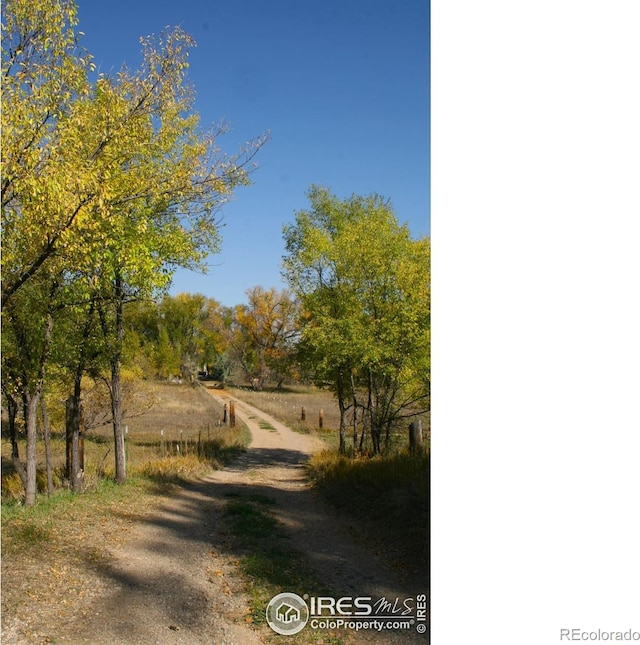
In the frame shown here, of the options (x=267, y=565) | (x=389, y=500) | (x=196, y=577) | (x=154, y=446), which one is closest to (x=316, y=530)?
(x=389, y=500)

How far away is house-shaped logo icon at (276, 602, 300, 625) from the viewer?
19.6 feet

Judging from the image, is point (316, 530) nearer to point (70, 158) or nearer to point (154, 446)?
point (70, 158)

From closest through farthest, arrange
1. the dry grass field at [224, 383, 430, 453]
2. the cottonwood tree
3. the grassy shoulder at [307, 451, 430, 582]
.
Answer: the cottonwood tree → the grassy shoulder at [307, 451, 430, 582] → the dry grass field at [224, 383, 430, 453]

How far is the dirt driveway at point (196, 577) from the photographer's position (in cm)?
546

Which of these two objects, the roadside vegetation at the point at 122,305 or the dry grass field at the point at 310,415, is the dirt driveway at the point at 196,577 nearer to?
the roadside vegetation at the point at 122,305

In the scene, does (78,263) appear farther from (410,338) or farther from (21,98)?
(410,338)

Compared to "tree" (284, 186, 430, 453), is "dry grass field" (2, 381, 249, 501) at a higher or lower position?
lower

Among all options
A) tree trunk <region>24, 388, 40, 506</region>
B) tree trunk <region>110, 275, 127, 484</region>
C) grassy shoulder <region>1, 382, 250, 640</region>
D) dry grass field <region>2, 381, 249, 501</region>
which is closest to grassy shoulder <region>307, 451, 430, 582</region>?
grassy shoulder <region>1, 382, 250, 640</region>

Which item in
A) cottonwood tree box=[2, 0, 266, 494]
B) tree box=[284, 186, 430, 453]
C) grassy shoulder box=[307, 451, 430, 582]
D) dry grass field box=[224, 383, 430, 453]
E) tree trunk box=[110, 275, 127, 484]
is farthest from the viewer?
dry grass field box=[224, 383, 430, 453]

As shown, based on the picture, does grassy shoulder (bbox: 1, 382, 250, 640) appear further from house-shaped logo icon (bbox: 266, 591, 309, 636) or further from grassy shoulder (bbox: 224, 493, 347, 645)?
house-shaped logo icon (bbox: 266, 591, 309, 636)
